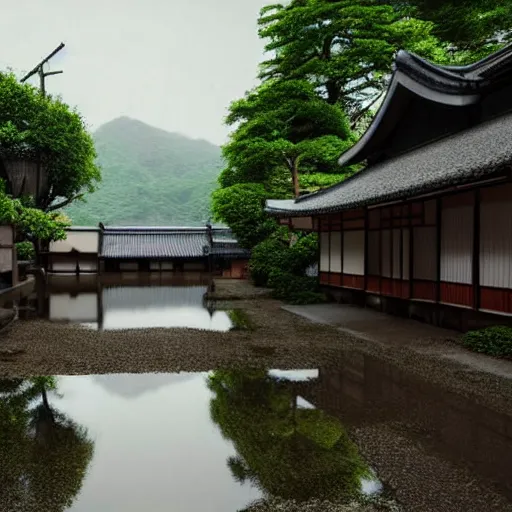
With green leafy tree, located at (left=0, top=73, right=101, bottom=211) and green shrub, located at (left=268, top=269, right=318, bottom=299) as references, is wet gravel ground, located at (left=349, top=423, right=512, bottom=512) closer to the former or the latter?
green shrub, located at (left=268, top=269, right=318, bottom=299)

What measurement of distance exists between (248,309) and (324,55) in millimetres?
17090

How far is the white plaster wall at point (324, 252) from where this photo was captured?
69.6ft

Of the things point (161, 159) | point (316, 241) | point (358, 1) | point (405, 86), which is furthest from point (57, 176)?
point (161, 159)

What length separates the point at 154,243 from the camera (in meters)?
44.3

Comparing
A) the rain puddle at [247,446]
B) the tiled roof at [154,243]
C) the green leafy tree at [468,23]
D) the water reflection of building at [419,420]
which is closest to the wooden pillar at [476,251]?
the water reflection of building at [419,420]

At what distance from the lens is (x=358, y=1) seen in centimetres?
2686

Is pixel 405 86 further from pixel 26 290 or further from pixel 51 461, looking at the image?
pixel 26 290

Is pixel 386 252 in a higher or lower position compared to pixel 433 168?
lower

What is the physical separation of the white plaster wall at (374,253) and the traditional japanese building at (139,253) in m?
22.5

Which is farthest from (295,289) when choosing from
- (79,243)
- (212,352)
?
(79,243)

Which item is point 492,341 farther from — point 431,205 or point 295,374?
point 431,205

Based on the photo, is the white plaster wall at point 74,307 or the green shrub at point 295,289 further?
the green shrub at point 295,289

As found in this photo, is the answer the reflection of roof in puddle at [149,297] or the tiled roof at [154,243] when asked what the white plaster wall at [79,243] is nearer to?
the tiled roof at [154,243]

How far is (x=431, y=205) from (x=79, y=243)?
112 ft
